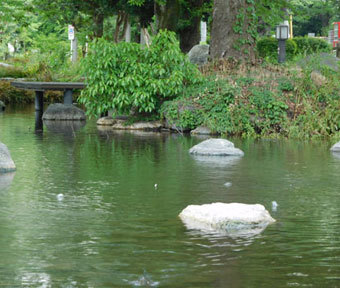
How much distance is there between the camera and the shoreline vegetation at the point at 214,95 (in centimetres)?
1950

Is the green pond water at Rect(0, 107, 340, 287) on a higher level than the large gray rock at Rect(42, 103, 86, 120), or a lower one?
lower

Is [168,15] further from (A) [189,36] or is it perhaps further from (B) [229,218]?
(B) [229,218]

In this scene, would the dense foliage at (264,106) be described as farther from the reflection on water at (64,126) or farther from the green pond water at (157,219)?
the green pond water at (157,219)

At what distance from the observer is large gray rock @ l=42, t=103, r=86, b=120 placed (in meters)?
24.4

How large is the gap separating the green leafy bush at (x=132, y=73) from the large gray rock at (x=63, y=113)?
13.0ft

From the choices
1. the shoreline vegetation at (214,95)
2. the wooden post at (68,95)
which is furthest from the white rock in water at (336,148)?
the wooden post at (68,95)

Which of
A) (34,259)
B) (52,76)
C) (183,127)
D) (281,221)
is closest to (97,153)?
(183,127)

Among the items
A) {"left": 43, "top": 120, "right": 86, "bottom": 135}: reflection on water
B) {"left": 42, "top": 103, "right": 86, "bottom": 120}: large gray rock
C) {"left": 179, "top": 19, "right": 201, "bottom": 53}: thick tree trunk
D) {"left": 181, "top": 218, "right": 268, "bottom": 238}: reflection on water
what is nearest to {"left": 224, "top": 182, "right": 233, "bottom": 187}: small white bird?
{"left": 181, "top": 218, "right": 268, "bottom": 238}: reflection on water

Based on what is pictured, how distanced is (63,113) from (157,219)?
618 inches

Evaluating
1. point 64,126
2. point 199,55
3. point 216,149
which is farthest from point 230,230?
point 199,55

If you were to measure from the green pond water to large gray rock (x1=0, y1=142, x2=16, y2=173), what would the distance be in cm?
17

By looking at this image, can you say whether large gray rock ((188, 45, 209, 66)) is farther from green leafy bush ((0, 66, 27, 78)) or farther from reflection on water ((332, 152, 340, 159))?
reflection on water ((332, 152, 340, 159))

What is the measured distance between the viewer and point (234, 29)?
22.9 metres

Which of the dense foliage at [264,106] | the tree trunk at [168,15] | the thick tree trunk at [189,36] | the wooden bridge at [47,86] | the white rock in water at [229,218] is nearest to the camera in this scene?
the white rock in water at [229,218]
